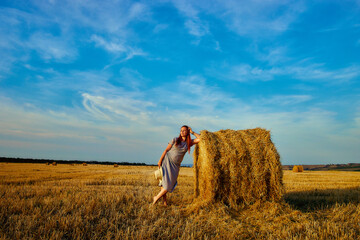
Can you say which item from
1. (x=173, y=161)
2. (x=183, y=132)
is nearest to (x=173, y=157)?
(x=173, y=161)

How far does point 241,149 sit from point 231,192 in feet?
4.06

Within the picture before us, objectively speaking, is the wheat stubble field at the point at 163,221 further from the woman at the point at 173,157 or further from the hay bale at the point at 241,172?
the woman at the point at 173,157

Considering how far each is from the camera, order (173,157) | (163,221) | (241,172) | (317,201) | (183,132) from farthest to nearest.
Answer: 1. (317,201)
2. (183,132)
3. (173,157)
4. (241,172)
5. (163,221)

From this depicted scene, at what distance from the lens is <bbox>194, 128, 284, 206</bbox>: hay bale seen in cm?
621

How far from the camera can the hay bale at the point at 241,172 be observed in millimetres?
6207

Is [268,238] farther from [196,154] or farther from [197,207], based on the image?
[196,154]

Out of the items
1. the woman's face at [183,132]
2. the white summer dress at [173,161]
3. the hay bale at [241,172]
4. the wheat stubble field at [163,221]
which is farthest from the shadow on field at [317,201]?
the woman's face at [183,132]

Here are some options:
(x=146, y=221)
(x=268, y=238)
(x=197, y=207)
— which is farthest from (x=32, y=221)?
(x=268, y=238)

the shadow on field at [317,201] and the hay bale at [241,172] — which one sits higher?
the hay bale at [241,172]

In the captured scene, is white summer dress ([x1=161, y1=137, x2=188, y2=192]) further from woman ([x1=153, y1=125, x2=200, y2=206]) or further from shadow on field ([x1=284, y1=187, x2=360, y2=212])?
shadow on field ([x1=284, y1=187, x2=360, y2=212])

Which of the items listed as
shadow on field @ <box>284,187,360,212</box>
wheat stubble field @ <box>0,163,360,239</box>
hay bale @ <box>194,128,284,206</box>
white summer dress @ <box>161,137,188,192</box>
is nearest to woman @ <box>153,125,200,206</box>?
white summer dress @ <box>161,137,188,192</box>

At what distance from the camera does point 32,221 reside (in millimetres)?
4109

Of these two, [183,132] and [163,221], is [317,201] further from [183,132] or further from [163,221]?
[163,221]

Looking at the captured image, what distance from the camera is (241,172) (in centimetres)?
628
